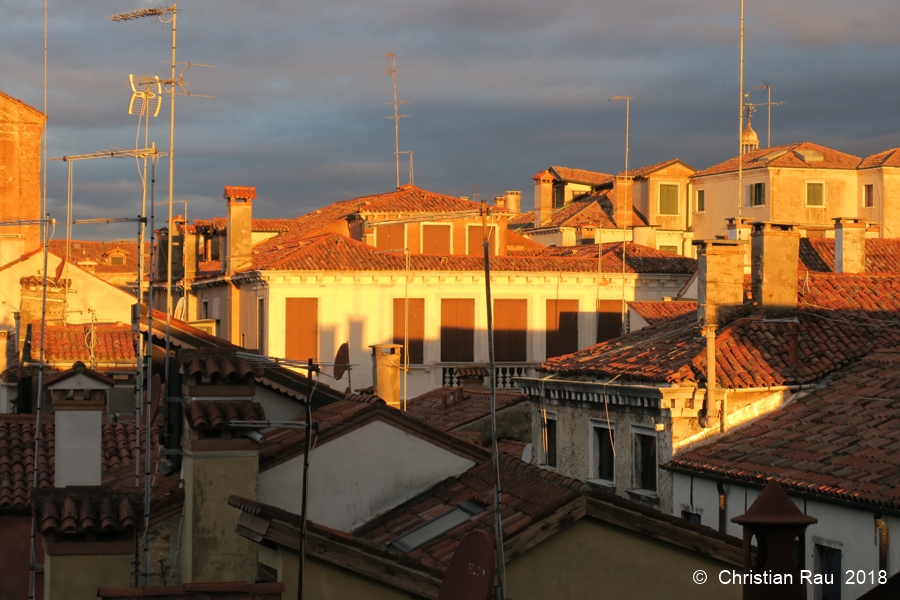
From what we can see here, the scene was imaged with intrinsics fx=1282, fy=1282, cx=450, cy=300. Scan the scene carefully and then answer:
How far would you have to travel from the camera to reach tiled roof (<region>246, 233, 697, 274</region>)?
34125 mm

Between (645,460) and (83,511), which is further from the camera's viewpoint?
(645,460)

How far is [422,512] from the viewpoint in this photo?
1271 centimetres

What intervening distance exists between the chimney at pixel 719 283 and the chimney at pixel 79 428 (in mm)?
11345

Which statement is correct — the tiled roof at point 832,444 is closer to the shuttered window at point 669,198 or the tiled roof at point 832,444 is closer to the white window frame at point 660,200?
the white window frame at point 660,200

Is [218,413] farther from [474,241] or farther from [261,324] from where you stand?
[474,241]

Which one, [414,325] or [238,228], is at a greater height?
[238,228]

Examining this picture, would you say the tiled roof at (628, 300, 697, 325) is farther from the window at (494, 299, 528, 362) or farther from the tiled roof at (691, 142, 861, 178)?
the tiled roof at (691, 142, 861, 178)

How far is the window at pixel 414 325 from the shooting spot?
3478 centimetres

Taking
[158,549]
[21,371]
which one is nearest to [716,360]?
[158,549]

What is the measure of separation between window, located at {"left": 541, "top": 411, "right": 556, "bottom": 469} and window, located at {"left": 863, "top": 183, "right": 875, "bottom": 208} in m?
33.7

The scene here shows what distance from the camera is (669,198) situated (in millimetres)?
53500

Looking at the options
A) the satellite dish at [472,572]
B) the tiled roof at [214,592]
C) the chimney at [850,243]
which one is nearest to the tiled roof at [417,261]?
the chimney at [850,243]

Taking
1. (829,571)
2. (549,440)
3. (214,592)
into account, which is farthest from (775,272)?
(214,592)

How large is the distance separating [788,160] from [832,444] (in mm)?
37451
